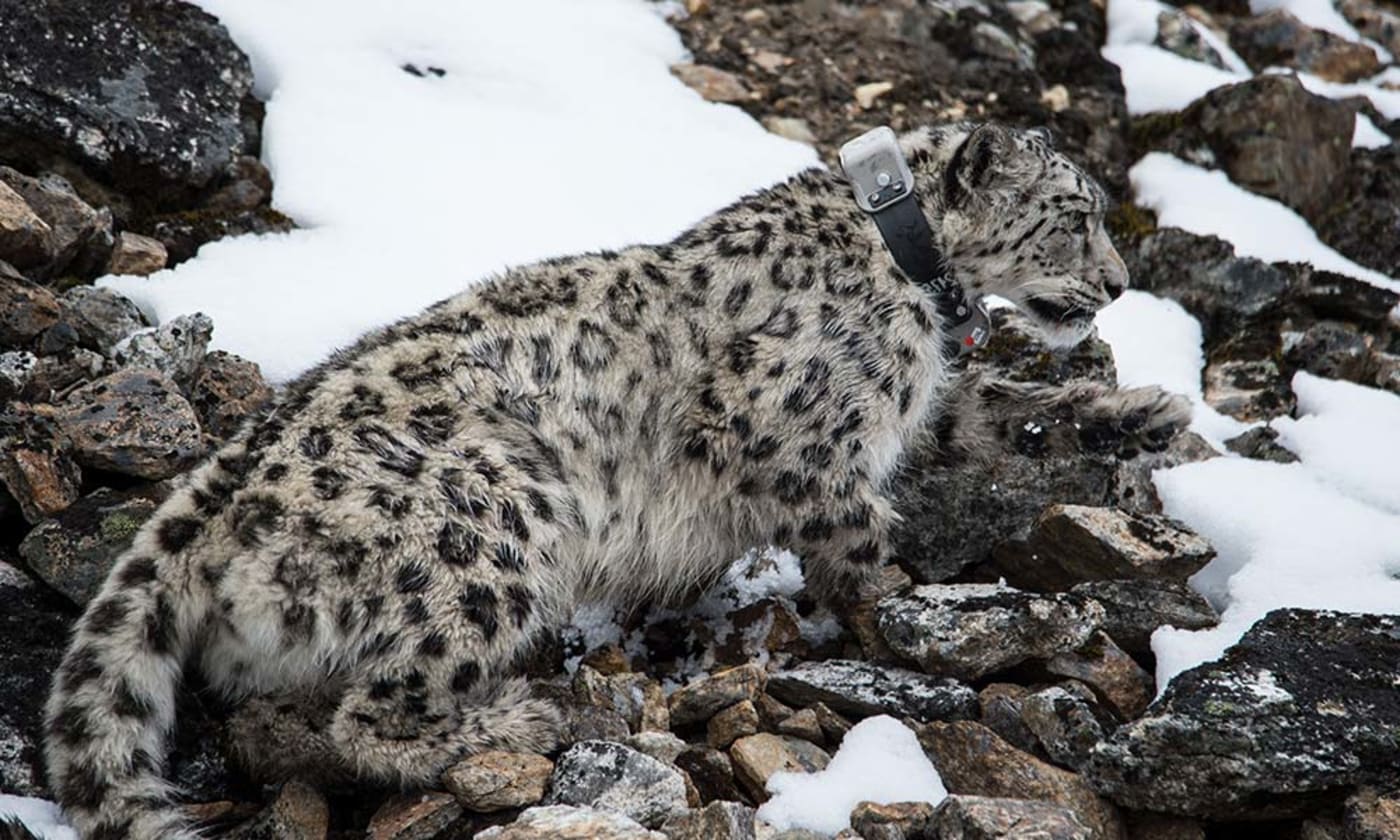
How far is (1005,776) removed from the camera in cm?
509

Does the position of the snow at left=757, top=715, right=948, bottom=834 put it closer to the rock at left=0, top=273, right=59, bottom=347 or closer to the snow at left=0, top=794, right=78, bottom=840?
the snow at left=0, top=794, right=78, bottom=840

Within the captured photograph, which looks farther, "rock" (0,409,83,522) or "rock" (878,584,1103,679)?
"rock" (0,409,83,522)

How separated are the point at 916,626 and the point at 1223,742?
1.36 metres

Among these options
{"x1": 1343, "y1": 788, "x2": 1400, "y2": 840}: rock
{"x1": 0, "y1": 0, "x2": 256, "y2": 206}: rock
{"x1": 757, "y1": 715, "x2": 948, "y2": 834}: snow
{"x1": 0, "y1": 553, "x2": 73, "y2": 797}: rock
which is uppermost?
{"x1": 0, "y1": 0, "x2": 256, "y2": 206}: rock

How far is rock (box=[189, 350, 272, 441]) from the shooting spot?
6.94 meters

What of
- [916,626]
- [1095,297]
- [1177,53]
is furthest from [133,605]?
[1177,53]

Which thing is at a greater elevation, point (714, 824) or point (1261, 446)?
point (714, 824)

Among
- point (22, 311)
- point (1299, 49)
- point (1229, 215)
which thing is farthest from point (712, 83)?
point (1299, 49)

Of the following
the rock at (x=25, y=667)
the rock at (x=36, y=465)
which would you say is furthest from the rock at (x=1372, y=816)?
the rock at (x=36, y=465)

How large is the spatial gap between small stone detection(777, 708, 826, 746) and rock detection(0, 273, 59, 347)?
437 cm

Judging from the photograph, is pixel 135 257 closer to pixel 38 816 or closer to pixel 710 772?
pixel 38 816

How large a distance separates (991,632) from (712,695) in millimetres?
1223

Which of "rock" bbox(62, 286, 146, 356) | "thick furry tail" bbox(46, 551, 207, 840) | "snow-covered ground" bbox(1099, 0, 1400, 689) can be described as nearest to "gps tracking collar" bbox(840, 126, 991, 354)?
"snow-covered ground" bbox(1099, 0, 1400, 689)

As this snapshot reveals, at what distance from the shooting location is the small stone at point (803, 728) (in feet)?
18.0
